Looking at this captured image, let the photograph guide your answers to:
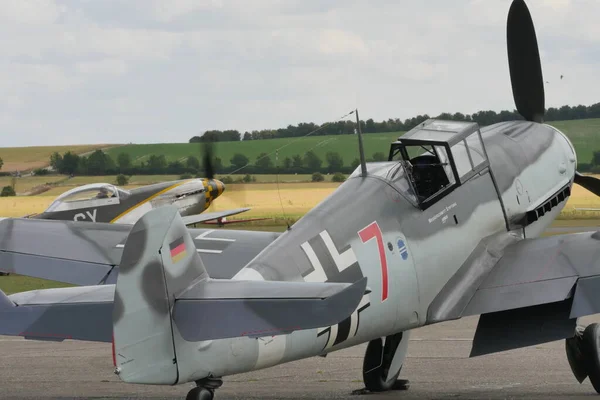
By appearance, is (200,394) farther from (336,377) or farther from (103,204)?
(103,204)

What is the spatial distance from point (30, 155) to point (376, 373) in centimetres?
6978

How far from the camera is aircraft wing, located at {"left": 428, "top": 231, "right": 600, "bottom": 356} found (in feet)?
31.8

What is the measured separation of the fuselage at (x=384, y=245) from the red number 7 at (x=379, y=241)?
1 centimetres

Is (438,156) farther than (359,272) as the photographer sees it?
Yes

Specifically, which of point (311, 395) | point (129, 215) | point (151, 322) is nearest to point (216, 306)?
point (151, 322)

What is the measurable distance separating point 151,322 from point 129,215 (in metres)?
22.9

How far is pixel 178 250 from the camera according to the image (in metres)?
7.22

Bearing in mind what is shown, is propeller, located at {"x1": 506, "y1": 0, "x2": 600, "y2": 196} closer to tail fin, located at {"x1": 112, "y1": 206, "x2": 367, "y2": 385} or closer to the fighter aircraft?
the fighter aircraft

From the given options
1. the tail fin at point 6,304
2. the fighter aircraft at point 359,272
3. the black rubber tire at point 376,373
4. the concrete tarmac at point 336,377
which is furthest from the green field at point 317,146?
Answer: the tail fin at point 6,304

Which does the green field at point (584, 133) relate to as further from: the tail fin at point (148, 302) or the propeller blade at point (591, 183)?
the tail fin at point (148, 302)

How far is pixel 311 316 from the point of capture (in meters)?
6.52

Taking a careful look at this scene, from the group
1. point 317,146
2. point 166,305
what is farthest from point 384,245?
point 317,146

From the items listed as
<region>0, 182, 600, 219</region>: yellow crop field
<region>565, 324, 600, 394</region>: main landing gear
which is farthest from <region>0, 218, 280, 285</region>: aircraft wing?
<region>0, 182, 600, 219</region>: yellow crop field

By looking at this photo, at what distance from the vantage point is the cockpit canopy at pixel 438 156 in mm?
10312
